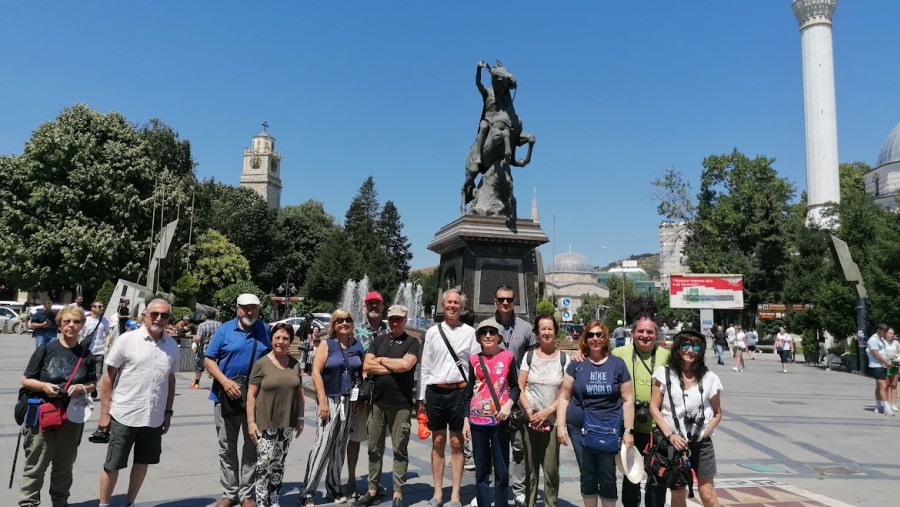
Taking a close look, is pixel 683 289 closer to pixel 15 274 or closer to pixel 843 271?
pixel 843 271

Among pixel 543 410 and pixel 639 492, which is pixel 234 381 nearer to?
pixel 543 410

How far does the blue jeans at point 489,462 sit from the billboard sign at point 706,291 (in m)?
32.4

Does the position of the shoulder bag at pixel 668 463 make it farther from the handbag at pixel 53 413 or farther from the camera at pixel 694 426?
the handbag at pixel 53 413

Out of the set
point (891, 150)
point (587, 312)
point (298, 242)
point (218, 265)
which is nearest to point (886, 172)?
point (891, 150)

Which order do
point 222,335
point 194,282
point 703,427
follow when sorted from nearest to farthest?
point 703,427
point 222,335
point 194,282

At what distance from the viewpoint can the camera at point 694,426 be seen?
14.4 ft

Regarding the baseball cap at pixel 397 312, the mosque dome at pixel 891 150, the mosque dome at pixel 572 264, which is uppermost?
the mosque dome at pixel 891 150

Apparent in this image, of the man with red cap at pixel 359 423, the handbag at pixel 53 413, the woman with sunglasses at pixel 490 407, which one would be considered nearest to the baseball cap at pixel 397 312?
the man with red cap at pixel 359 423

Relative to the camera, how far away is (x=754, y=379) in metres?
18.6

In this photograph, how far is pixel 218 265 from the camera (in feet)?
161

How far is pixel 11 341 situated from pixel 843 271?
102 feet

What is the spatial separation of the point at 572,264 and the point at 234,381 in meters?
138

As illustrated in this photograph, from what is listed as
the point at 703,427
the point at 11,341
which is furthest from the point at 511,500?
the point at 11,341

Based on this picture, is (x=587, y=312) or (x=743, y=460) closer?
(x=743, y=460)
